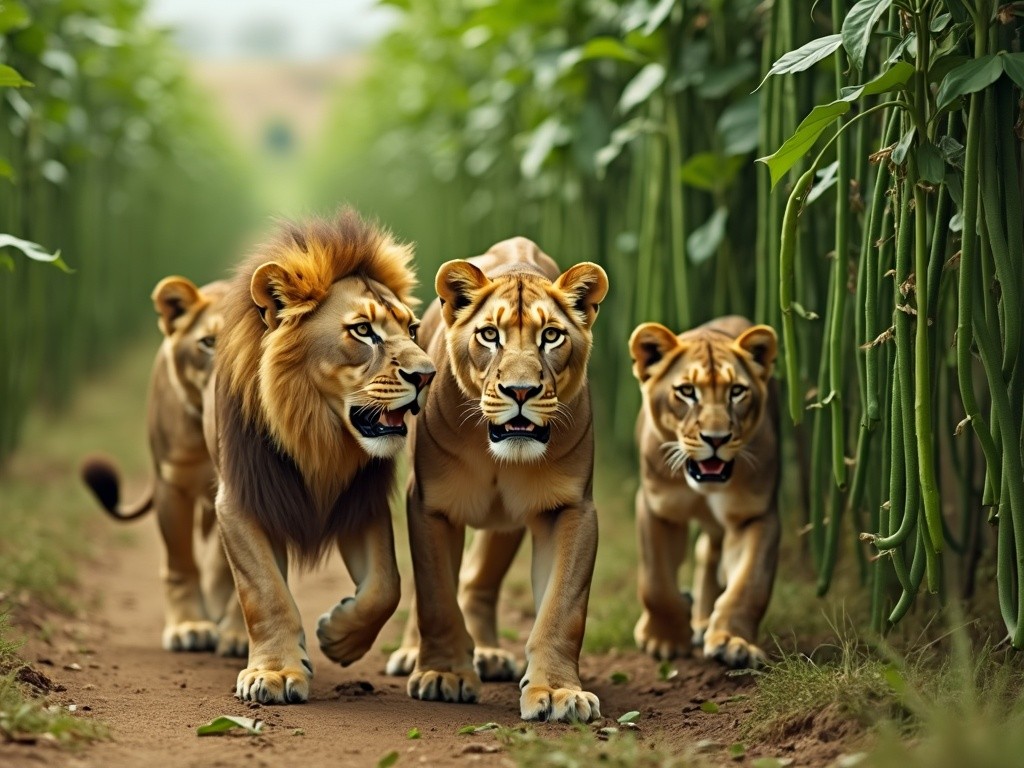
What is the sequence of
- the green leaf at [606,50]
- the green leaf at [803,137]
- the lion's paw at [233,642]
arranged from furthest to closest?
1. the green leaf at [606,50]
2. the lion's paw at [233,642]
3. the green leaf at [803,137]

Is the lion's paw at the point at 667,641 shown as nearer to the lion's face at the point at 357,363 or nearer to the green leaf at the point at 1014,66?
the lion's face at the point at 357,363

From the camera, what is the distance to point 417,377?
456cm

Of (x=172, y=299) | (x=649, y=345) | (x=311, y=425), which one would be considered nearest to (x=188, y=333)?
(x=172, y=299)

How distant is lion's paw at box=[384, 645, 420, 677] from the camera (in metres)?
5.48

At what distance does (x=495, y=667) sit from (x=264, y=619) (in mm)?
1100

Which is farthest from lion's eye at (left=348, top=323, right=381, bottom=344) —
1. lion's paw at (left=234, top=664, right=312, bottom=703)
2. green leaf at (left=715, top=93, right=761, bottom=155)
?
green leaf at (left=715, top=93, right=761, bottom=155)

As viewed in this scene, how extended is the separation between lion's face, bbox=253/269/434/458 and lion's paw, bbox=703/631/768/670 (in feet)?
4.64

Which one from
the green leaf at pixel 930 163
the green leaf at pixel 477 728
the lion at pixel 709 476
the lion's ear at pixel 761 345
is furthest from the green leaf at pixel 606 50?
the green leaf at pixel 477 728

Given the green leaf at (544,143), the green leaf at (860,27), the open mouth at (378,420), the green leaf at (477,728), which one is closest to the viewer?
the green leaf at (860,27)

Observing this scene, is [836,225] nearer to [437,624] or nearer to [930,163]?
[930,163]

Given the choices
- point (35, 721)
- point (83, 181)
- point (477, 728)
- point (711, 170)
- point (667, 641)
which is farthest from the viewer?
point (83, 181)

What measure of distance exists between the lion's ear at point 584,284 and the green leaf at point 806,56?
2.90 ft

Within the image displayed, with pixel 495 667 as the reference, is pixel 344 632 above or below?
above

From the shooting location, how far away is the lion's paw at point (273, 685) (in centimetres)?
454
